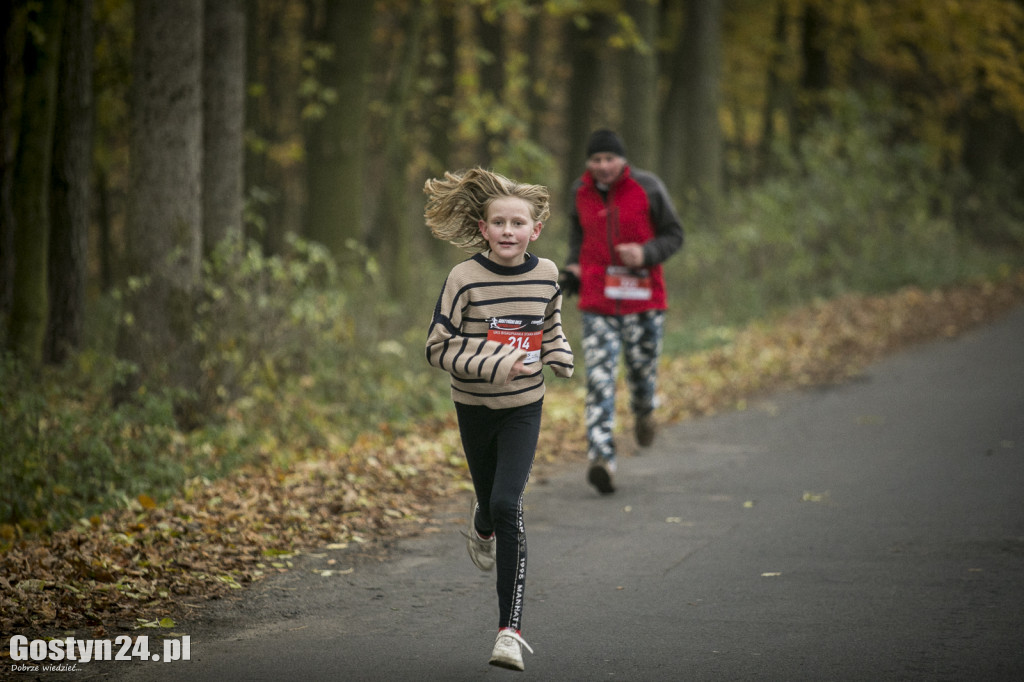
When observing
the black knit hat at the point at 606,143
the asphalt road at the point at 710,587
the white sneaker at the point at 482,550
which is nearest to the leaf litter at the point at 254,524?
the asphalt road at the point at 710,587

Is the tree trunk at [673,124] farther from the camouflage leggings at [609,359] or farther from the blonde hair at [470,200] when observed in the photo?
the blonde hair at [470,200]

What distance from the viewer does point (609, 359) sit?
805cm

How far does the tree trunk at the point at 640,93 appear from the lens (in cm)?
2002

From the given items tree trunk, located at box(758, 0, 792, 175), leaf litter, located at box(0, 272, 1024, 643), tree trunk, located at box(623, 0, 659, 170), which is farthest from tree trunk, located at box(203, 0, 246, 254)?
tree trunk, located at box(758, 0, 792, 175)

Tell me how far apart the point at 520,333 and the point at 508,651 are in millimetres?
1313

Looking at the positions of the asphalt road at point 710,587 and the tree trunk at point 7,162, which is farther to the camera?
the tree trunk at point 7,162

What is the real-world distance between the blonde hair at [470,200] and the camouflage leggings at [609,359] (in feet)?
9.65

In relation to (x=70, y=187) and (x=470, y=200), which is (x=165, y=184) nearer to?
(x=70, y=187)

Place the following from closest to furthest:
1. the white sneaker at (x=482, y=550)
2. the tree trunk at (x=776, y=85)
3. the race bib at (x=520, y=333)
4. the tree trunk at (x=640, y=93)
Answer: the race bib at (x=520, y=333), the white sneaker at (x=482, y=550), the tree trunk at (x=640, y=93), the tree trunk at (x=776, y=85)

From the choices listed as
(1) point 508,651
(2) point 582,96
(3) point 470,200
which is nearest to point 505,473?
(1) point 508,651

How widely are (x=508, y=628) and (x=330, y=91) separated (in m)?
11.5

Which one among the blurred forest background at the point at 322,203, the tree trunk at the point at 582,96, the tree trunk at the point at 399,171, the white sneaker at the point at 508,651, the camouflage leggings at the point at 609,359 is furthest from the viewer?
the tree trunk at the point at 582,96

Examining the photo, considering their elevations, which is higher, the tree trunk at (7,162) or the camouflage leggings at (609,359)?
the tree trunk at (7,162)

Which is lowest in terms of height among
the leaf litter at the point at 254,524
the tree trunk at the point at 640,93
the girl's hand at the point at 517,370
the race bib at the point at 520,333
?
the leaf litter at the point at 254,524
